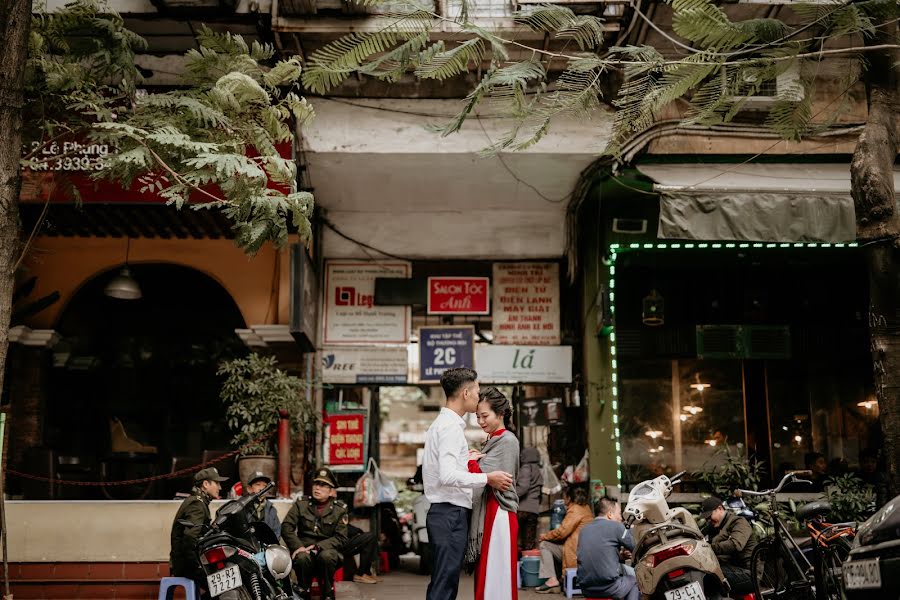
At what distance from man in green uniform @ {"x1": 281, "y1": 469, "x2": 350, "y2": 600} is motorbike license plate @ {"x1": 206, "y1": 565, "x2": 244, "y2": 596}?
1.48 metres

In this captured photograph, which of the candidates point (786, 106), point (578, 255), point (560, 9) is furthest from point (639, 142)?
point (560, 9)

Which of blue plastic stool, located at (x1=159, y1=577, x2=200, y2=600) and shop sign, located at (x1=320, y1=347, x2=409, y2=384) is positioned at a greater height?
shop sign, located at (x1=320, y1=347, x2=409, y2=384)

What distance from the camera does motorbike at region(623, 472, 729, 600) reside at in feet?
18.8

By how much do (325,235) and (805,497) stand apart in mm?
7187

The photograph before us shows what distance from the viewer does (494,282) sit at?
1190 cm

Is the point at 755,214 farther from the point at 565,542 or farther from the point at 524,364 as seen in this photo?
the point at 565,542

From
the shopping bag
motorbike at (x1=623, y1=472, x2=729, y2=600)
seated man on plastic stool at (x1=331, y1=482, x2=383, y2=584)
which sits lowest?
seated man on plastic stool at (x1=331, y1=482, x2=383, y2=584)

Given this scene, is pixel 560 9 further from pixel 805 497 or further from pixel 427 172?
pixel 805 497

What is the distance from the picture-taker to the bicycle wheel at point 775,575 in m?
6.71

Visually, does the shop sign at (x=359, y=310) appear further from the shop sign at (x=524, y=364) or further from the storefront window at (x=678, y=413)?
the storefront window at (x=678, y=413)

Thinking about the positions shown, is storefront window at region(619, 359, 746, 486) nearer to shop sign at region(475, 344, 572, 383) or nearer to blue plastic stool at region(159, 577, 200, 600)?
shop sign at region(475, 344, 572, 383)

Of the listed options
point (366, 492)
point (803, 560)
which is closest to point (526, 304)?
point (366, 492)

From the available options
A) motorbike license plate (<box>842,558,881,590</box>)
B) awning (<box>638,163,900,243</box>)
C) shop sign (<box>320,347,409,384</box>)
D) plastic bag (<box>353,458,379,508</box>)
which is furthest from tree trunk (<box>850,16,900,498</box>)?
shop sign (<box>320,347,409,384</box>)

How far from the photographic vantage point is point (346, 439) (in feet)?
37.2
